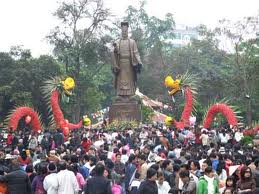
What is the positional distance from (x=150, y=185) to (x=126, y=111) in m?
22.1

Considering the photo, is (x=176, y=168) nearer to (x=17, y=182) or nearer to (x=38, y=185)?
(x=38, y=185)

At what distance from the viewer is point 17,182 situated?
39.1ft

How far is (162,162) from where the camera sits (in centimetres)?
1328

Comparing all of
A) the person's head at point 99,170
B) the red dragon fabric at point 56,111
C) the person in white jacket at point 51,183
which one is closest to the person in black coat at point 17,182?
the person in white jacket at point 51,183

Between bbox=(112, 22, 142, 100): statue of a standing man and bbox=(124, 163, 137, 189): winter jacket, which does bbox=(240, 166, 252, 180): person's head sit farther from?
bbox=(112, 22, 142, 100): statue of a standing man

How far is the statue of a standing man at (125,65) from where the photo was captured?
32.6 meters

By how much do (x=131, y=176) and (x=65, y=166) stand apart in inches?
78.6

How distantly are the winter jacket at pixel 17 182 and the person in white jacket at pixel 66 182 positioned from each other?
0.62 m

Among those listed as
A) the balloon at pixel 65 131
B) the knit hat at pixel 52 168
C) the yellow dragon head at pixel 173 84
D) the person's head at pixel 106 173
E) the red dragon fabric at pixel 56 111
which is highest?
the yellow dragon head at pixel 173 84

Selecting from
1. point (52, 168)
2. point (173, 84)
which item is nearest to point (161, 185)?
point (52, 168)

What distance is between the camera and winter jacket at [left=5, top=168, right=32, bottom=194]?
11.9m

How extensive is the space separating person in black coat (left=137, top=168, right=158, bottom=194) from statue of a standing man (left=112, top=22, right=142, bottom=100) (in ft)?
72.4

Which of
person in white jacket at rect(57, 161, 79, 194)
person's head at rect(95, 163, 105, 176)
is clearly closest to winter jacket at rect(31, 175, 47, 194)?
person in white jacket at rect(57, 161, 79, 194)

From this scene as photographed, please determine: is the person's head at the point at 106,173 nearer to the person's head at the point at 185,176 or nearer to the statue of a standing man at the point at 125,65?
the person's head at the point at 185,176
